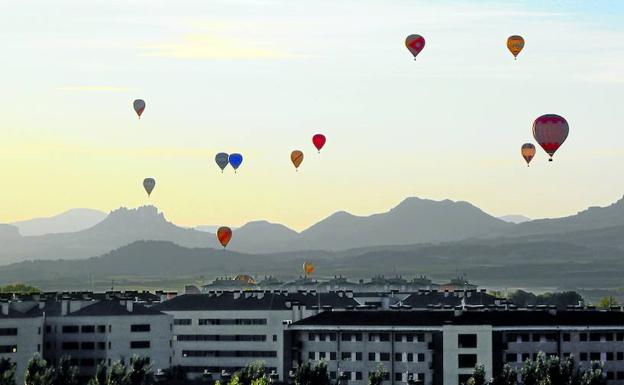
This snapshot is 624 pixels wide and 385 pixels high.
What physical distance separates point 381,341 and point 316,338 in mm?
7110

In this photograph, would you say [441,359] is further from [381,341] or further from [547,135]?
[547,135]

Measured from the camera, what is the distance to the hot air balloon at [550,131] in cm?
16862

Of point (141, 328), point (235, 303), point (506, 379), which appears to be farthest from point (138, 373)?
point (235, 303)

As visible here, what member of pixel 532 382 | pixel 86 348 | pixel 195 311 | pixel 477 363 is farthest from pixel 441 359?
pixel 195 311

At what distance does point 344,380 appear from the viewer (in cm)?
15762

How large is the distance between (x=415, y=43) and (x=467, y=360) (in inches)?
1879

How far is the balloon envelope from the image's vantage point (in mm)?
186375

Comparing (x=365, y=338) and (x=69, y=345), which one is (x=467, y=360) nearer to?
(x=365, y=338)

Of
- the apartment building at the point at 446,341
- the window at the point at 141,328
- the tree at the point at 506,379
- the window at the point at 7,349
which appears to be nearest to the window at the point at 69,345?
the window at the point at 141,328

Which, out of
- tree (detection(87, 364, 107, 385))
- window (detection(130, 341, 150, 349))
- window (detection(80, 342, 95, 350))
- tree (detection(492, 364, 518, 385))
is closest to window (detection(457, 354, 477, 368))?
tree (detection(492, 364, 518, 385))

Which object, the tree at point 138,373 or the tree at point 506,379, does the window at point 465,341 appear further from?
the tree at point 138,373

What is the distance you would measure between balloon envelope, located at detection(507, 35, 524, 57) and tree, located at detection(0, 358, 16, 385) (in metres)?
64.5

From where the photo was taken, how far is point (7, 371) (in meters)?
138

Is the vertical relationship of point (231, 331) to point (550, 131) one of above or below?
below
